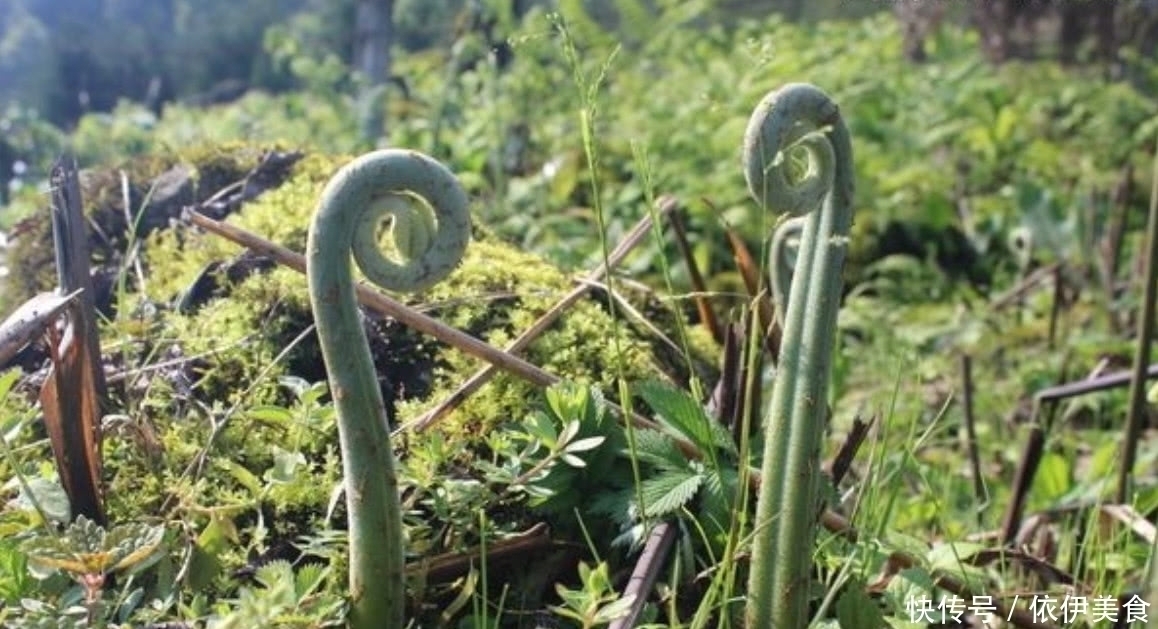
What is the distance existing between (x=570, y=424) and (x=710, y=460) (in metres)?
0.16

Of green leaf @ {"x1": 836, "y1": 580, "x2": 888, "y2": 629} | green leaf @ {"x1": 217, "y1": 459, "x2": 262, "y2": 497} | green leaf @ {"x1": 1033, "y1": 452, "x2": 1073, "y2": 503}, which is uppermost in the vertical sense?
green leaf @ {"x1": 217, "y1": 459, "x2": 262, "y2": 497}

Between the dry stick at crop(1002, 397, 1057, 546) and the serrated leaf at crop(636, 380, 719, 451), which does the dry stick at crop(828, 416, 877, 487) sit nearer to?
the serrated leaf at crop(636, 380, 719, 451)

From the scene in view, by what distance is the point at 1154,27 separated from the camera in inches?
281

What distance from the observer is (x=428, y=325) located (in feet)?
4.43

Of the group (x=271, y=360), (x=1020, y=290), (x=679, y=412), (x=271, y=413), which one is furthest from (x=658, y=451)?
(x=1020, y=290)

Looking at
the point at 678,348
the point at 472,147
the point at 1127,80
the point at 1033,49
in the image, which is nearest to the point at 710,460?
the point at 678,348

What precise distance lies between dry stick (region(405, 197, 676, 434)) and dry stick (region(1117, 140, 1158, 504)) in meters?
0.60

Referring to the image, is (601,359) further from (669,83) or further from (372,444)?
(669,83)

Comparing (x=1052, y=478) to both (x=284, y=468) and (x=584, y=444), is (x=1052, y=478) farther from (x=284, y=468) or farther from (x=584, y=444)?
(x=284, y=468)

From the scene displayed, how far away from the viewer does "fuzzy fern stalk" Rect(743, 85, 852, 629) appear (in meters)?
1.07

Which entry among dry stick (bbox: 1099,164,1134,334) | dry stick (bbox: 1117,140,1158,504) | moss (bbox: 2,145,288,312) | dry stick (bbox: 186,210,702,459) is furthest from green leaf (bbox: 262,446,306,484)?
dry stick (bbox: 1099,164,1134,334)

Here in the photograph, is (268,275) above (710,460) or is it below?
above

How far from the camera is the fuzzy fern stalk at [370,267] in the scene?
95 cm

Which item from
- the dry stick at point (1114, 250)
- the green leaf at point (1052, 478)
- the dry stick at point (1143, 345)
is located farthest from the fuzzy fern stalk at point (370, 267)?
the dry stick at point (1114, 250)
